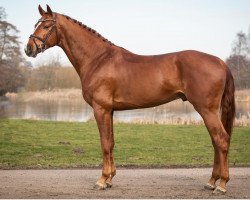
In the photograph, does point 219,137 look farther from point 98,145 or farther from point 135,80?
point 98,145

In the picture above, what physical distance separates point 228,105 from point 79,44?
2.67 m

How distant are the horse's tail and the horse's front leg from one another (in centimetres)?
181

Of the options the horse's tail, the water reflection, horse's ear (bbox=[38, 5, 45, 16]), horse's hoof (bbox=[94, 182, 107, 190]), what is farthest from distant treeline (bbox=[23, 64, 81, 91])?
the horse's tail

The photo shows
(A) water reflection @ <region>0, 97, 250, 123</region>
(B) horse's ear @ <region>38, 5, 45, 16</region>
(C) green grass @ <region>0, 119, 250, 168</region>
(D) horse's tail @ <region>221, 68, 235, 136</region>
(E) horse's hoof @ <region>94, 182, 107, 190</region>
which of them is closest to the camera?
(D) horse's tail @ <region>221, 68, 235, 136</region>

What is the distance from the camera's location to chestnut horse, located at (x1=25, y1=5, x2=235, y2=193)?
225 inches

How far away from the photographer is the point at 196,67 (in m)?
5.76

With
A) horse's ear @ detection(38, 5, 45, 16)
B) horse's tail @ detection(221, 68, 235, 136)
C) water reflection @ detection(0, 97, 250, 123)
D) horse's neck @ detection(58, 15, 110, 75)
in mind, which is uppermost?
horse's ear @ detection(38, 5, 45, 16)

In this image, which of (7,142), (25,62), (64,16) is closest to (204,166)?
(64,16)

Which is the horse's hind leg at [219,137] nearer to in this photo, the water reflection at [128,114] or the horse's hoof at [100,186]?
the horse's hoof at [100,186]

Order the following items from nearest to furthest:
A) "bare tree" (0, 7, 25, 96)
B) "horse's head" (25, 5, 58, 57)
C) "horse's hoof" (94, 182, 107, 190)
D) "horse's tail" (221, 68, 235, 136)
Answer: "horse's tail" (221, 68, 235, 136) → "horse's hoof" (94, 182, 107, 190) → "horse's head" (25, 5, 58, 57) → "bare tree" (0, 7, 25, 96)

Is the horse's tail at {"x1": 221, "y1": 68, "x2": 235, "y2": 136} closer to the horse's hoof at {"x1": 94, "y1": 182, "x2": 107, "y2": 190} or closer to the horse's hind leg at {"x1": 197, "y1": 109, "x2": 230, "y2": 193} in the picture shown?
the horse's hind leg at {"x1": 197, "y1": 109, "x2": 230, "y2": 193}

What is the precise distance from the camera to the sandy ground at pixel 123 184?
573cm

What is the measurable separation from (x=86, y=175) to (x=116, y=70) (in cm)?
231

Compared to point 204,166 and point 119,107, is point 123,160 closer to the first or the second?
point 204,166
